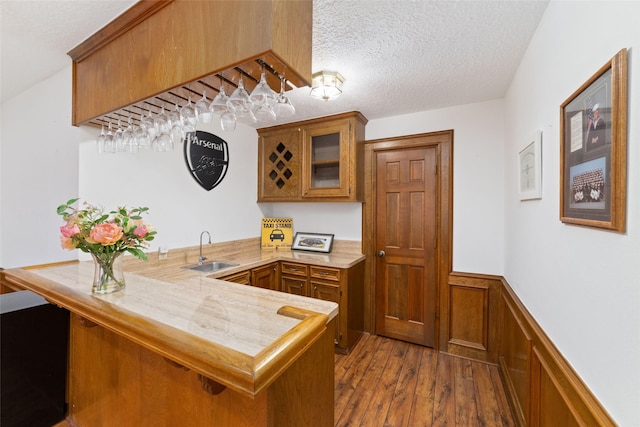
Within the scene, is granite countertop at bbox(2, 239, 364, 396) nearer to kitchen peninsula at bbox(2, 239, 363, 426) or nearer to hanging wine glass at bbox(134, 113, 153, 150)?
kitchen peninsula at bbox(2, 239, 363, 426)

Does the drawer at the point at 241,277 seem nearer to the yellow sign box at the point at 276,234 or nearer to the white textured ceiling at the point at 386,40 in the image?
the yellow sign box at the point at 276,234

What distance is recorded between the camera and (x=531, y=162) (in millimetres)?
1478

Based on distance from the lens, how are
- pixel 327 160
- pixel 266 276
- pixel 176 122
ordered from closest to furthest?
pixel 176 122 → pixel 266 276 → pixel 327 160

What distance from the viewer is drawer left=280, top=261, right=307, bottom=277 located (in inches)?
109

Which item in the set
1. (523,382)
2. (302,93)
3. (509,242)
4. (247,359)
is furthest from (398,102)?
(247,359)

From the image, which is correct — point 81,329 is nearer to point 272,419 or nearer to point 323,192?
point 272,419

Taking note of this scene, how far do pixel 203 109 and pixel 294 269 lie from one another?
6.36ft

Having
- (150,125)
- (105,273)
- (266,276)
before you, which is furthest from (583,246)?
(266,276)

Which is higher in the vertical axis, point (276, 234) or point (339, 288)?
point (276, 234)

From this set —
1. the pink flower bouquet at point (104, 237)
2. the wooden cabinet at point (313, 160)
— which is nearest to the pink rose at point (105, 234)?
the pink flower bouquet at point (104, 237)

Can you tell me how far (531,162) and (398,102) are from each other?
1367 mm

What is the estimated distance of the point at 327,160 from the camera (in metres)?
2.96

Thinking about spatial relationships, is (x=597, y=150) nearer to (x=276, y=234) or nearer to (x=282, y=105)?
(x=282, y=105)

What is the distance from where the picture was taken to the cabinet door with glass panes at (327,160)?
2.78 m
